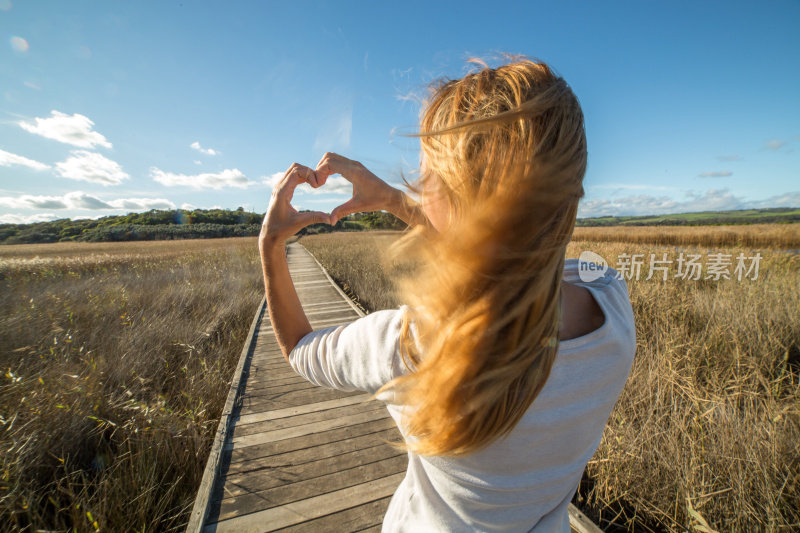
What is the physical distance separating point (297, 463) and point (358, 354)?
232cm

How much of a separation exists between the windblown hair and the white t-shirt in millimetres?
→ 60

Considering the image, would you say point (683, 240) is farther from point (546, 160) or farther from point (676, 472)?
point (546, 160)

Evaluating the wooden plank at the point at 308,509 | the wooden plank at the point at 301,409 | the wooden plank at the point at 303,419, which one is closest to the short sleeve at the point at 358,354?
the wooden plank at the point at 308,509

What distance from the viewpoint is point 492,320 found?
59cm

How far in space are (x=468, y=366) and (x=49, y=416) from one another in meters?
3.89

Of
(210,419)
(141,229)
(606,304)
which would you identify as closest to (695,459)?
(606,304)

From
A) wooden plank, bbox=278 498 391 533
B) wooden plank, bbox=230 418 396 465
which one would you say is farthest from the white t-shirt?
wooden plank, bbox=230 418 396 465

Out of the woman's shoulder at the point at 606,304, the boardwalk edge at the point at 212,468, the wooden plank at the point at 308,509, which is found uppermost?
the woman's shoulder at the point at 606,304

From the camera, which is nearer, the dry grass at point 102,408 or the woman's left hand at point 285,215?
the woman's left hand at point 285,215

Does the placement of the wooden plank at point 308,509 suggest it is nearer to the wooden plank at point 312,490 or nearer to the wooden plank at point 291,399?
the wooden plank at point 312,490

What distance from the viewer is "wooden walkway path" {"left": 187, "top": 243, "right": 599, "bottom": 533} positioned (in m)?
2.02

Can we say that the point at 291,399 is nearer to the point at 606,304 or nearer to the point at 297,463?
the point at 297,463

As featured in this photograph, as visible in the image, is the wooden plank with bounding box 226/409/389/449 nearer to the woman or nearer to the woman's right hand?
the woman

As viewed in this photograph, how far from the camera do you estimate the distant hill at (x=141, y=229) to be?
40000 mm
